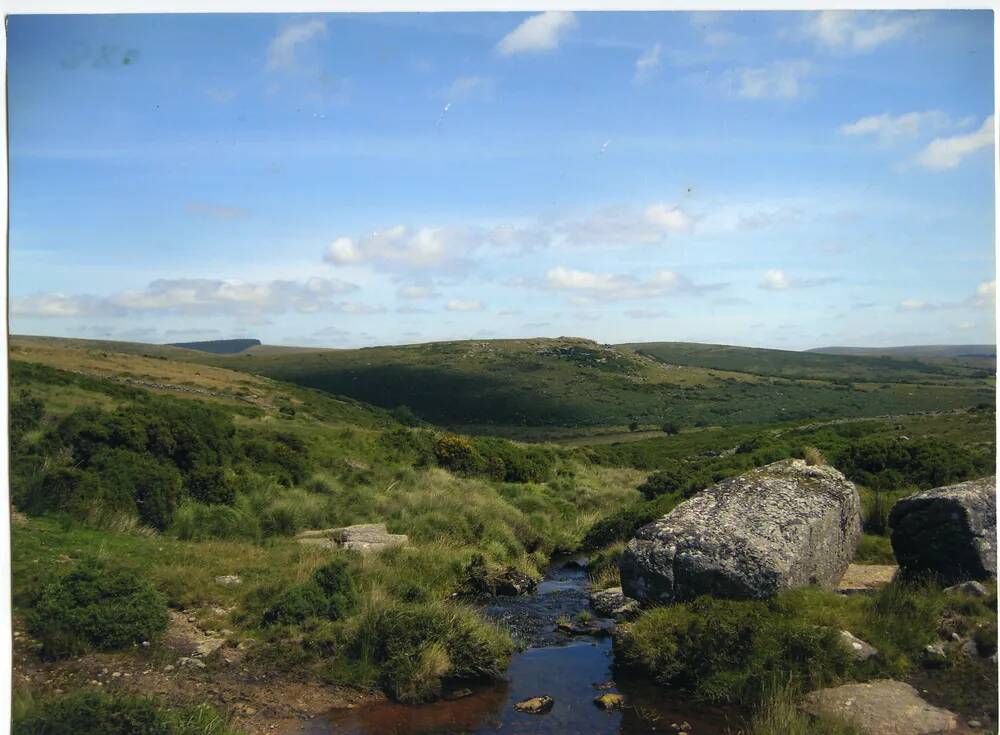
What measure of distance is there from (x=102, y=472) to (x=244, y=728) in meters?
7.53

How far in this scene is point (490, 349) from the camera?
91.8 meters

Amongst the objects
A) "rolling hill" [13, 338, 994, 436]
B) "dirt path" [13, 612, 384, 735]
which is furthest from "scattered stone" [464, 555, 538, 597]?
"rolling hill" [13, 338, 994, 436]

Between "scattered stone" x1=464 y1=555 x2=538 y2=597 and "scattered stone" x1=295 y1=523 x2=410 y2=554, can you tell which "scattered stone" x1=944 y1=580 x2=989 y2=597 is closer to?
"scattered stone" x1=464 y1=555 x2=538 y2=597

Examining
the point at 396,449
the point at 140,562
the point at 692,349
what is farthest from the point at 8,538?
the point at 692,349

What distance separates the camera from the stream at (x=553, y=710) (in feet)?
24.8

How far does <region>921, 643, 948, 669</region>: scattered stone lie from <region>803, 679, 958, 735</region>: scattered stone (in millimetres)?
553

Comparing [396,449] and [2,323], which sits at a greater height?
[2,323]

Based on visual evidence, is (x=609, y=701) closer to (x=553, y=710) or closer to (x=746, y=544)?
(x=553, y=710)

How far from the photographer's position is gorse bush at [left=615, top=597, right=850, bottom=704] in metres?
7.96

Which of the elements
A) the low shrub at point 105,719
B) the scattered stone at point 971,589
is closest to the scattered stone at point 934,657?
the scattered stone at point 971,589

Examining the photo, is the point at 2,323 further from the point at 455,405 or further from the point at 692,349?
the point at 692,349

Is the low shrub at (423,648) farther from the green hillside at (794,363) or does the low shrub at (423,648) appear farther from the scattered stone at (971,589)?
the green hillside at (794,363)

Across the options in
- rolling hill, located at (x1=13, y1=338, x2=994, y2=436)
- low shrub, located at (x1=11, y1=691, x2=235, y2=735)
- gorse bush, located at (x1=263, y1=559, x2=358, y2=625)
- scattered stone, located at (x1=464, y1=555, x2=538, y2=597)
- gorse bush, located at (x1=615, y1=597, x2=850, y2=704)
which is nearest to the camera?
low shrub, located at (x1=11, y1=691, x2=235, y2=735)

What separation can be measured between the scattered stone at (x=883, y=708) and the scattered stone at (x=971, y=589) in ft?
6.32
